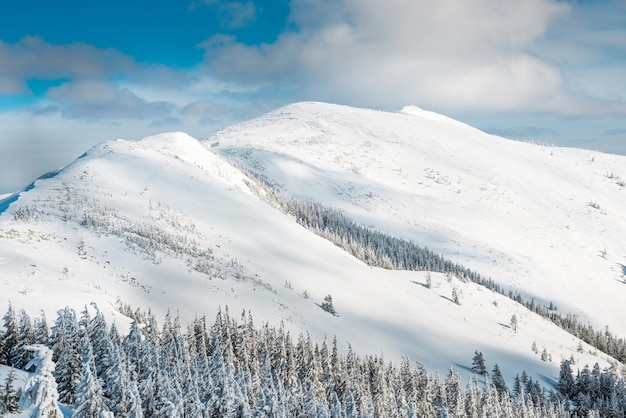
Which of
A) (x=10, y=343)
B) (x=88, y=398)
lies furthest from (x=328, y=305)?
(x=88, y=398)

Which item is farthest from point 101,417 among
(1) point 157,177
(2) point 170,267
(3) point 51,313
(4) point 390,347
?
(1) point 157,177

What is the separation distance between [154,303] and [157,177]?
290 ft

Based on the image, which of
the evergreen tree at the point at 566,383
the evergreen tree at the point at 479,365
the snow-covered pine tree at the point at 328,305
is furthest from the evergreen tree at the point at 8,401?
the evergreen tree at the point at 566,383

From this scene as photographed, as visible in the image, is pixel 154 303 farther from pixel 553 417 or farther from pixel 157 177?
pixel 157 177

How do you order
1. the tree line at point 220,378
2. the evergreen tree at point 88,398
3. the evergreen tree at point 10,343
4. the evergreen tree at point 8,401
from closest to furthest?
the evergreen tree at point 8,401 < the evergreen tree at point 88,398 < the tree line at point 220,378 < the evergreen tree at point 10,343

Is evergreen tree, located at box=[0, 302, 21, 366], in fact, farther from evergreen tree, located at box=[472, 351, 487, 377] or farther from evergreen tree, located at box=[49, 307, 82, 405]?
evergreen tree, located at box=[472, 351, 487, 377]

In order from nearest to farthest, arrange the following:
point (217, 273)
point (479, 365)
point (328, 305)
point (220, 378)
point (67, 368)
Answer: point (67, 368) → point (220, 378) → point (479, 365) → point (217, 273) → point (328, 305)

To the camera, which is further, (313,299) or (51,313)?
(313,299)

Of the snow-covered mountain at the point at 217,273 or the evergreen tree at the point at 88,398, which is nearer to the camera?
the evergreen tree at the point at 88,398

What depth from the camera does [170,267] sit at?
310ft

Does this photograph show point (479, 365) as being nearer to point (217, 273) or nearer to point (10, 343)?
point (217, 273)

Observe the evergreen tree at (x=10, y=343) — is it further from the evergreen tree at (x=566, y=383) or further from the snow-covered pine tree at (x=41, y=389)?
the evergreen tree at (x=566, y=383)

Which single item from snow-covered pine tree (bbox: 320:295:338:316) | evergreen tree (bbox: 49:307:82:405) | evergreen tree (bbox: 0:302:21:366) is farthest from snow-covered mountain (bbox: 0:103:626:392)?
evergreen tree (bbox: 49:307:82:405)

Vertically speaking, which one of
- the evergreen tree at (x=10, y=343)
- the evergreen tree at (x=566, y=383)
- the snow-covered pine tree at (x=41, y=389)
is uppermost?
the snow-covered pine tree at (x=41, y=389)
